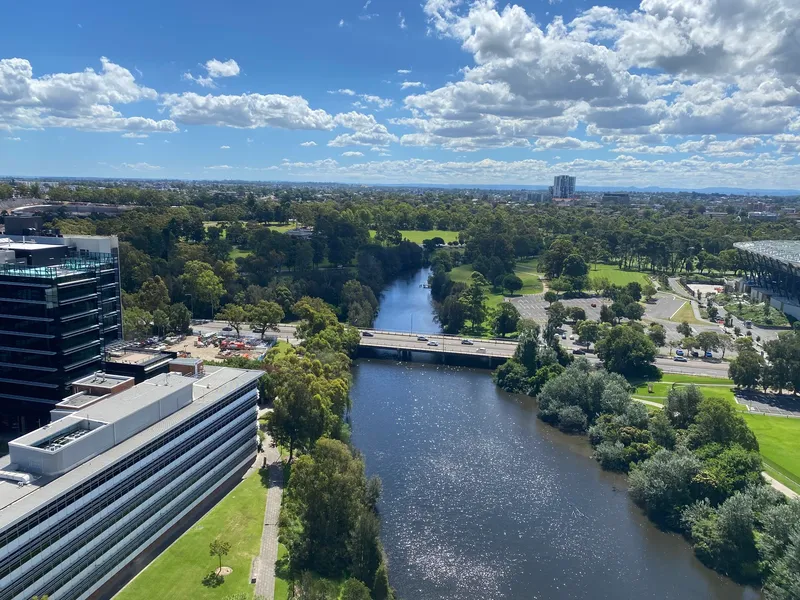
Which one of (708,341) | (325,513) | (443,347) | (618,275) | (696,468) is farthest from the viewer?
(618,275)

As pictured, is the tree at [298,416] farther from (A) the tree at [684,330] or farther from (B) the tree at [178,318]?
(A) the tree at [684,330]

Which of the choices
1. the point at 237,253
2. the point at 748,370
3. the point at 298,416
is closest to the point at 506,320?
the point at 748,370

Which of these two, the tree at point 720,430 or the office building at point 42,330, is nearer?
the office building at point 42,330

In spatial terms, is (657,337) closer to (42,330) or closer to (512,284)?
(512,284)

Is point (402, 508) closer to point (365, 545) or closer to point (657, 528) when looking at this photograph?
point (365, 545)

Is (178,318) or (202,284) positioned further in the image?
(202,284)

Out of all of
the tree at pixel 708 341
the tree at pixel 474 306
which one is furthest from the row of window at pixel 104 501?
the tree at pixel 708 341

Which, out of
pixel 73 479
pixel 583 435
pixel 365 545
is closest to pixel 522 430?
pixel 583 435

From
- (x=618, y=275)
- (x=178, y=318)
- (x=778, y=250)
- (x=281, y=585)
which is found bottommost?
(x=281, y=585)
